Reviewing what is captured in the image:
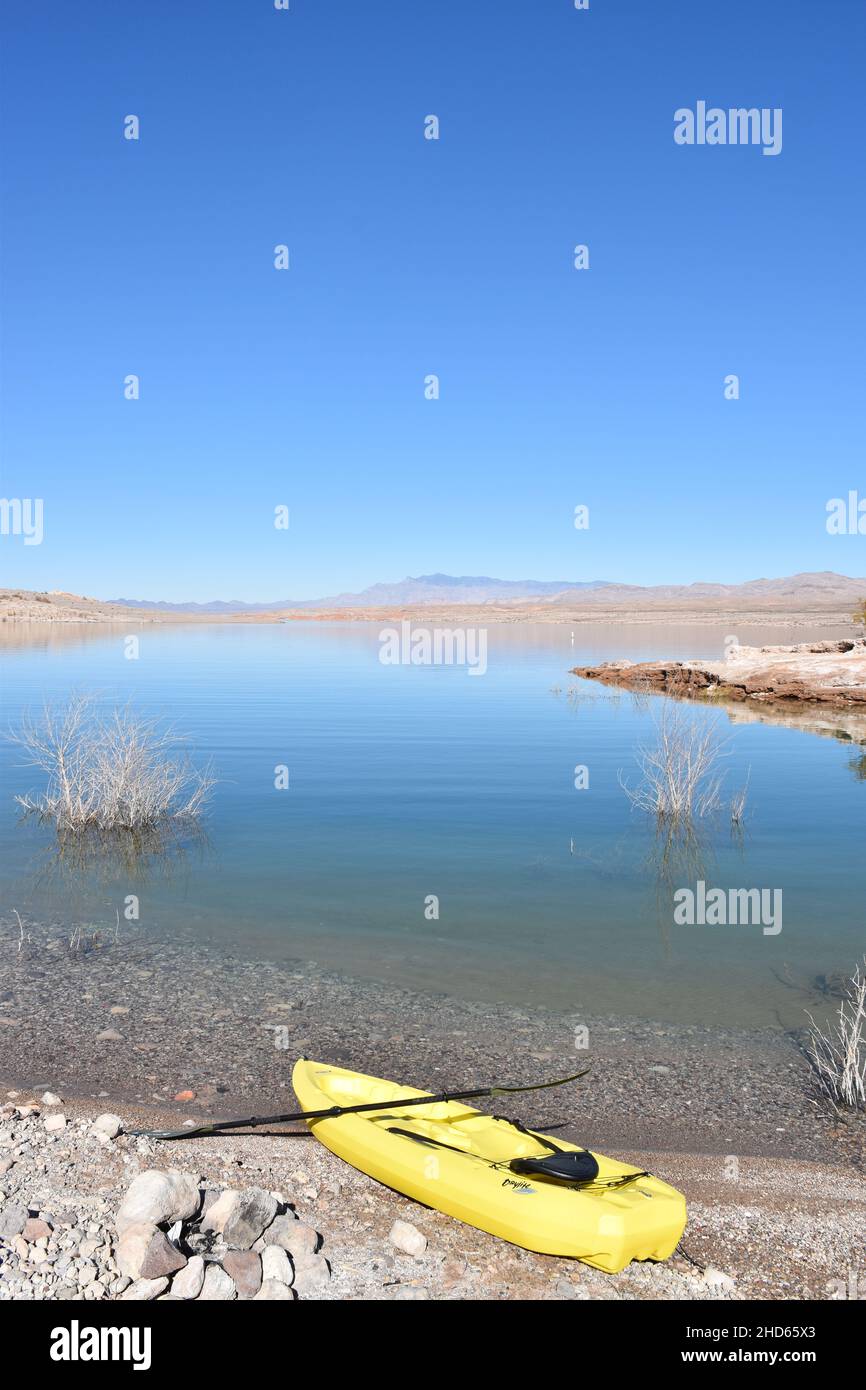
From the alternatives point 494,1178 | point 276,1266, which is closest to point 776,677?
point 494,1178

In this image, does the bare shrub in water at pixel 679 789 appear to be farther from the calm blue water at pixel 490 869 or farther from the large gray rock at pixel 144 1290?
the large gray rock at pixel 144 1290

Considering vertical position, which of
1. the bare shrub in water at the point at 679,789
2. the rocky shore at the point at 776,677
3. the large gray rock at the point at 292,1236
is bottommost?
the large gray rock at the point at 292,1236

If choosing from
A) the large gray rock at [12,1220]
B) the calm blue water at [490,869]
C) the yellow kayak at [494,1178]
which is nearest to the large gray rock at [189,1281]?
the large gray rock at [12,1220]

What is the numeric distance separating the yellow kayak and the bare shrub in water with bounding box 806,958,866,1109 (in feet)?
7.57

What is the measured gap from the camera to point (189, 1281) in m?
4.22

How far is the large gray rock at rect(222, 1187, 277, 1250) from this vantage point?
179 inches

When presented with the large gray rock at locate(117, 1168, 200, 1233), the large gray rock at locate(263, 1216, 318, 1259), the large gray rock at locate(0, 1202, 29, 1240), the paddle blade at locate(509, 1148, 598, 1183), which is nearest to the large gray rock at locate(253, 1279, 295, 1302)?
the large gray rock at locate(263, 1216, 318, 1259)

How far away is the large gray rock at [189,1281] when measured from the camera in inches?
166

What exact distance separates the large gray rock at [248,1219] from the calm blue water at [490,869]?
429 centimetres

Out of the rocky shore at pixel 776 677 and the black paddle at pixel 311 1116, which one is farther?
the rocky shore at pixel 776 677

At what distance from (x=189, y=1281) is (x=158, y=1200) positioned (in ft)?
1.44

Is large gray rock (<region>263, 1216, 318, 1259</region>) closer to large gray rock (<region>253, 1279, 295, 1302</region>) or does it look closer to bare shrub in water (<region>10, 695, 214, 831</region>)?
large gray rock (<region>253, 1279, 295, 1302</region>)

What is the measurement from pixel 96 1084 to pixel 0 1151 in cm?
154

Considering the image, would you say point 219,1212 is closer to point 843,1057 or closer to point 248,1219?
point 248,1219
